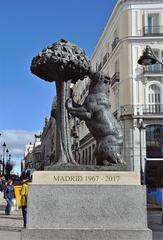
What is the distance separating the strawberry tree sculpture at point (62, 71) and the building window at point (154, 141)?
31.2 metres

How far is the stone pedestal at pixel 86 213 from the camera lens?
23.1 ft

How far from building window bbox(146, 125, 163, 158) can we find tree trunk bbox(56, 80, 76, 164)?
31.2m

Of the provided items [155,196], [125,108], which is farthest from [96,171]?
[125,108]

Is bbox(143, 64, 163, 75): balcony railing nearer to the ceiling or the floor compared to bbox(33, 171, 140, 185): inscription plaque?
nearer to the ceiling

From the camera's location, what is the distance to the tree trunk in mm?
7895

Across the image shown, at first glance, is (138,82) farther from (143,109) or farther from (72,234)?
(72,234)

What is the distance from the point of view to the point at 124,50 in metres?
41.7

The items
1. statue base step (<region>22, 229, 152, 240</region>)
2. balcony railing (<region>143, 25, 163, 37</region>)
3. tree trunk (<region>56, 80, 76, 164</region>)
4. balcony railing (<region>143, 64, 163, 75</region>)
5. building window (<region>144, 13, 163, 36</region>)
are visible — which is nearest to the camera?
statue base step (<region>22, 229, 152, 240</region>)

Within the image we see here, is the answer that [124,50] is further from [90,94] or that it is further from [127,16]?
[90,94]

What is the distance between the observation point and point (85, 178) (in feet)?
24.0

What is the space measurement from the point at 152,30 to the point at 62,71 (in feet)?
115

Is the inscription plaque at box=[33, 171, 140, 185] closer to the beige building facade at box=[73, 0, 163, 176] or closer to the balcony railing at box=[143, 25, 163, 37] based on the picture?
the beige building facade at box=[73, 0, 163, 176]

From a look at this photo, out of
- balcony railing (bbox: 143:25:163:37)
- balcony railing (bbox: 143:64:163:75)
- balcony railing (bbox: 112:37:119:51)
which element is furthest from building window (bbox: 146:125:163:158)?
balcony railing (bbox: 112:37:119:51)

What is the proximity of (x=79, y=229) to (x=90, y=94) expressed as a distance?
8.75 feet
